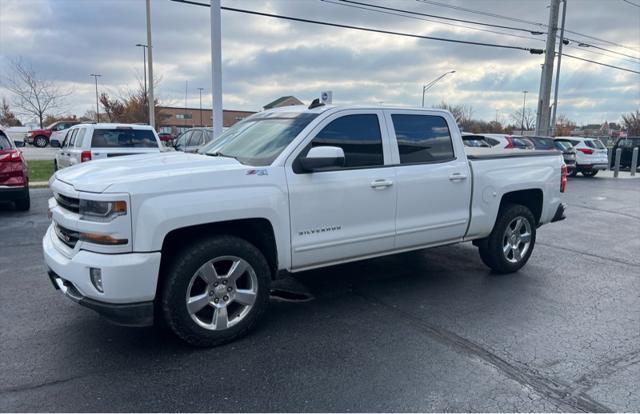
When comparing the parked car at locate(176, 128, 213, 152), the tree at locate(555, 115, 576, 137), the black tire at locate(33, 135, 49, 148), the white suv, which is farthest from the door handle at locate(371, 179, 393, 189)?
the tree at locate(555, 115, 576, 137)

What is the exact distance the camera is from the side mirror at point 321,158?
394 cm

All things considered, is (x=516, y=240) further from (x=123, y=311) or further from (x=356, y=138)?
(x=123, y=311)

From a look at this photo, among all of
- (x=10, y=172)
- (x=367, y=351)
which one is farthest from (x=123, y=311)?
(x=10, y=172)

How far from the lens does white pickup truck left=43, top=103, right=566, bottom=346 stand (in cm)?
334

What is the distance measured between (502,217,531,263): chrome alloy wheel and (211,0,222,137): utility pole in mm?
6841

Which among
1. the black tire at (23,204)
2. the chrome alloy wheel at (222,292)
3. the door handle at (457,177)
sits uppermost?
the door handle at (457,177)

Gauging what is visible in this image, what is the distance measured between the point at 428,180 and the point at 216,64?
731 centimetres

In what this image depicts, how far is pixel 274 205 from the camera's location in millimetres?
3904

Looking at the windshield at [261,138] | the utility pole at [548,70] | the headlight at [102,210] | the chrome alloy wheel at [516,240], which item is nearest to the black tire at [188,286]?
the headlight at [102,210]

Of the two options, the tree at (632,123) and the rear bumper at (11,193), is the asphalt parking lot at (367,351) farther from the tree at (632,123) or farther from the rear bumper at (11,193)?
the tree at (632,123)

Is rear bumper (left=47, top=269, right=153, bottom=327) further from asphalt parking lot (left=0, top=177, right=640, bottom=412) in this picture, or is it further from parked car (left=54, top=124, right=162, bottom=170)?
parked car (left=54, top=124, right=162, bottom=170)

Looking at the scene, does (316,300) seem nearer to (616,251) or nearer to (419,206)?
(419,206)

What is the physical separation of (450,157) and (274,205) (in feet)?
7.58

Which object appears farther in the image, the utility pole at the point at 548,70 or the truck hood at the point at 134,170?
the utility pole at the point at 548,70
